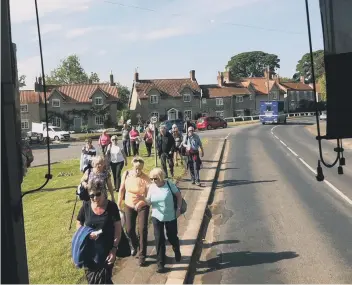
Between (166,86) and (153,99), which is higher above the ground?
(166,86)

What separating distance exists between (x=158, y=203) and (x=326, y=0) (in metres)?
4.23

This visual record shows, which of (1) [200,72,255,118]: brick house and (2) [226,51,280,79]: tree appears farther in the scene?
(2) [226,51,280,79]: tree

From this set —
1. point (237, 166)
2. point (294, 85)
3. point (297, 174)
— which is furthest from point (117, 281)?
point (294, 85)

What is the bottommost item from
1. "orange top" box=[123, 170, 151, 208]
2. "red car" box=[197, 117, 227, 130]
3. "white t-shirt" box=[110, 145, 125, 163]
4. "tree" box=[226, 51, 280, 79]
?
"orange top" box=[123, 170, 151, 208]

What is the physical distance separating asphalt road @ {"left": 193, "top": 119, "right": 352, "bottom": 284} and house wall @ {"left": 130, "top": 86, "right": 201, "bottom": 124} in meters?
51.7

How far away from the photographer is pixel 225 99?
75.0 m

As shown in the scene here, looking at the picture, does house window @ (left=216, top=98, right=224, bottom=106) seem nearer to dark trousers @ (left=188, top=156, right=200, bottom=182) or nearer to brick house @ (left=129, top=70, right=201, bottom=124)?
brick house @ (left=129, top=70, right=201, bottom=124)

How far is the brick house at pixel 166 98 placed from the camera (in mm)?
68062

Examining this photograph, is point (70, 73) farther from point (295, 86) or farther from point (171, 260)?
point (171, 260)

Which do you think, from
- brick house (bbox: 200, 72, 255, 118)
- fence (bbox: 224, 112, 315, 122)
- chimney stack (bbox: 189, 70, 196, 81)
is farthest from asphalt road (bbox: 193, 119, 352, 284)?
chimney stack (bbox: 189, 70, 196, 81)

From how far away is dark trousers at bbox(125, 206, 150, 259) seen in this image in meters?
6.86

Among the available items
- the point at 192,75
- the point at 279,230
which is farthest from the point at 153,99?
the point at 279,230

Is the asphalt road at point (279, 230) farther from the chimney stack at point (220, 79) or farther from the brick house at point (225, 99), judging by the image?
the chimney stack at point (220, 79)

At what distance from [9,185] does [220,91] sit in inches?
2893
